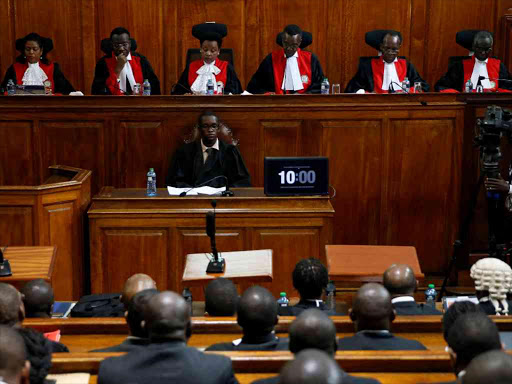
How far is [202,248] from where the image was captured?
264 inches

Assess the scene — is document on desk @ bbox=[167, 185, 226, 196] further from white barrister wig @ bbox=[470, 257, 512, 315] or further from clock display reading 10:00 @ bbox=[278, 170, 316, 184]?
white barrister wig @ bbox=[470, 257, 512, 315]

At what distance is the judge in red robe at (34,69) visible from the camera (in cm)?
923

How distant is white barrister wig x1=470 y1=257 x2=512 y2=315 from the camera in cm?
456

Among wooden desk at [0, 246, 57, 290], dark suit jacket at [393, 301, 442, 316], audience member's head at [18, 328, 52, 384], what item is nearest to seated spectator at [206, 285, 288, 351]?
audience member's head at [18, 328, 52, 384]

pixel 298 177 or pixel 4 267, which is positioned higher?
pixel 298 177

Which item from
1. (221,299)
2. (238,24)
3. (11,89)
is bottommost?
(221,299)

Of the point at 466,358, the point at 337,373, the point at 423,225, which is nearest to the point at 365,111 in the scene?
the point at 423,225

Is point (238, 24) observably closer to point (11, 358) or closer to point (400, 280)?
point (400, 280)

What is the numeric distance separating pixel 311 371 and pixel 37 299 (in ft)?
7.95

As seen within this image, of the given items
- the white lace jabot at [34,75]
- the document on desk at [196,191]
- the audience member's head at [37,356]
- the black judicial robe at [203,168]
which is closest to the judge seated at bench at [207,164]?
the black judicial robe at [203,168]

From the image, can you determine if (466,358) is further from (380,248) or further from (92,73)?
(92,73)

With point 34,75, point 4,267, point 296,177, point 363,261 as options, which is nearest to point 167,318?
point 4,267

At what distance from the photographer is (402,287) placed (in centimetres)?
455

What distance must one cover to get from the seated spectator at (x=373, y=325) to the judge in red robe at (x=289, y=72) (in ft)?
17.6
